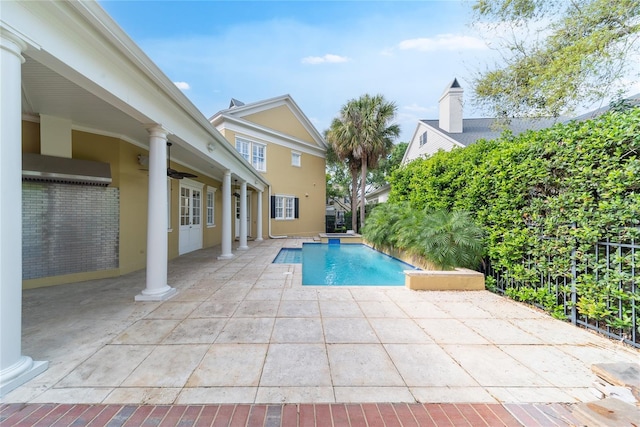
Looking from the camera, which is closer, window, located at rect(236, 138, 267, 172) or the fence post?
the fence post

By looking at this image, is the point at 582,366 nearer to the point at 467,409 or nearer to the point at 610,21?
the point at 467,409

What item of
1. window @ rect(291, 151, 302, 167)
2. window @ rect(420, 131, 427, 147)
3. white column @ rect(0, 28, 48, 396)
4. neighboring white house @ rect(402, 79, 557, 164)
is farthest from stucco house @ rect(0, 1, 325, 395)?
window @ rect(420, 131, 427, 147)

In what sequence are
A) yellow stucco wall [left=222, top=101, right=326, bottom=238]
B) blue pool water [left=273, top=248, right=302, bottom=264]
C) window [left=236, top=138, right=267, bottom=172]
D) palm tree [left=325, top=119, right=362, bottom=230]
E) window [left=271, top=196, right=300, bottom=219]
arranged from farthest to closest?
palm tree [left=325, top=119, right=362, bottom=230] < window [left=271, top=196, right=300, bottom=219] < yellow stucco wall [left=222, top=101, right=326, bottom=238] < window [left=236, top=138, right=267, bottom=172] < blue pool water [left=273, top=248, right=302, bottom=264]

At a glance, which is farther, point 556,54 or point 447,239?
point 556,54

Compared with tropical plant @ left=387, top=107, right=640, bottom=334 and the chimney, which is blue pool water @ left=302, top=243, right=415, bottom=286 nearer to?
tropical plant @ left=387, top=107, right=640, bottom=334

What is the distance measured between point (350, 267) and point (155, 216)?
19.9 ft

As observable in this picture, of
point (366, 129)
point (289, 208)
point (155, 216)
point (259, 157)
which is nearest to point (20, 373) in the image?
point (155, 216)

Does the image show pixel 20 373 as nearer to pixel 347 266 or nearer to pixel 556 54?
pixel 347 266

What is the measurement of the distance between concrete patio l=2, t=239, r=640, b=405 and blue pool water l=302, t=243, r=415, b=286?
2130mm

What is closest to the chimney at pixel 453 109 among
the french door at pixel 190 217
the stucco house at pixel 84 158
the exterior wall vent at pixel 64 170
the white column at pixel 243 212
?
the white column at pixel 243 212

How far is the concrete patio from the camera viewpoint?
2168 mm

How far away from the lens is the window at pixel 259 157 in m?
14.8

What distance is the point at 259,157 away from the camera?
15.0 meters

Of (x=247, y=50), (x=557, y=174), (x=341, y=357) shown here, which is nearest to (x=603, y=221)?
(x=557, y=174)
